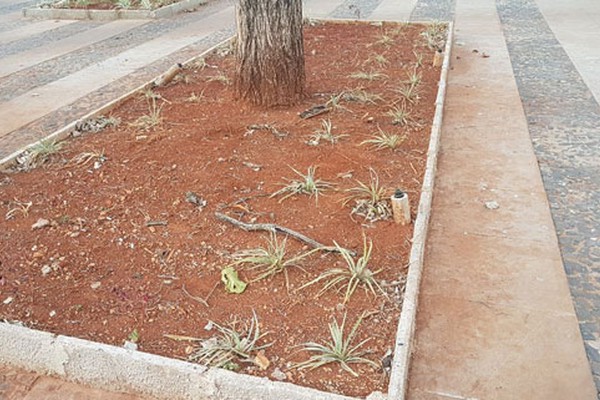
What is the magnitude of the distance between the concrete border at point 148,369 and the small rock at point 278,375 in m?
0.08

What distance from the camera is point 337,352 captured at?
2061mm

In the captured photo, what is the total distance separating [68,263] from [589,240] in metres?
2.63

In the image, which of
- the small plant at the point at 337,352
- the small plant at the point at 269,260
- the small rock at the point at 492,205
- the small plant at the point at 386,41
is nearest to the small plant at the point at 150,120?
the small plant at the point at 269,260

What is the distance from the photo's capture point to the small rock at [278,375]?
200 cm

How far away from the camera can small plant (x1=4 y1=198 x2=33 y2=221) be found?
2998mm

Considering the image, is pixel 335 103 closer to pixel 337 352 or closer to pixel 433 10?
pixel 337 352

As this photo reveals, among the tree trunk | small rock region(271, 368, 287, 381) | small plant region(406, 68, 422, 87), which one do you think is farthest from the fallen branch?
small plant region(406, 68, 422, 87)

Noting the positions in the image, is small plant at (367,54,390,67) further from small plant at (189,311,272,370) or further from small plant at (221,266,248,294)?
small plant at (189,311,272,370)

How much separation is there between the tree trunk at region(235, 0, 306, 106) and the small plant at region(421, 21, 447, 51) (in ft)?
8.39

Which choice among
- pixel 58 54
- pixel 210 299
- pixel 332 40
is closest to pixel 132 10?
pixel 58 54

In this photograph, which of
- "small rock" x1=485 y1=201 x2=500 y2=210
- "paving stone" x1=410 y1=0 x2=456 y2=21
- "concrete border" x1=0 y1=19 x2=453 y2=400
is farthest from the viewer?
"paving stone" x1=410 y1=0 x2=456 y2=21

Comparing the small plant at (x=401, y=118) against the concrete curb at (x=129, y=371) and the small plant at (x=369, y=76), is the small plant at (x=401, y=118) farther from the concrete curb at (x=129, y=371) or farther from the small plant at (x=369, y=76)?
the concrete curb at (x=129, y=371)

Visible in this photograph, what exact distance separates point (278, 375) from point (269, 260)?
641 mm

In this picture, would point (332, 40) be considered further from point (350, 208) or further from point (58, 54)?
point (350, 208)
